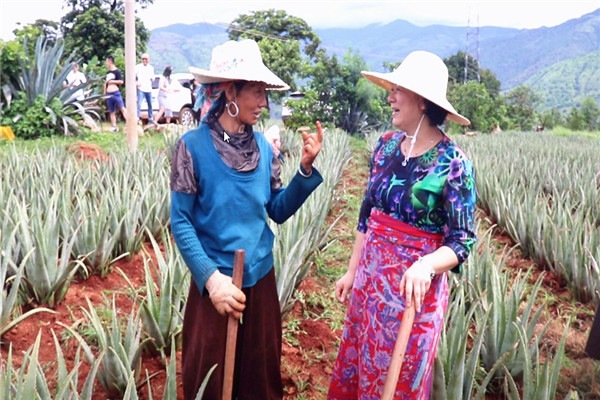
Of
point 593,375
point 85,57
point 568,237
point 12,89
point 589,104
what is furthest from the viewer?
point 589,104

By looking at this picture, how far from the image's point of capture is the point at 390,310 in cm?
161

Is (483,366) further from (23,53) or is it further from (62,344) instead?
(23,53)

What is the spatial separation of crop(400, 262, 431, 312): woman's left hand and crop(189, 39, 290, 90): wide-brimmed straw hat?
0.65 meters

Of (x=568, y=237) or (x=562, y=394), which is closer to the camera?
(x=562, y=394)

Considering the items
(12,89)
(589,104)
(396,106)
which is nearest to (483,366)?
(396,106)

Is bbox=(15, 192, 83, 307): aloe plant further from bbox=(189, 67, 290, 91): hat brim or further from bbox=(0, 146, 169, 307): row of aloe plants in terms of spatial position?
bbox=(189, 67, 290, 91): hat brim

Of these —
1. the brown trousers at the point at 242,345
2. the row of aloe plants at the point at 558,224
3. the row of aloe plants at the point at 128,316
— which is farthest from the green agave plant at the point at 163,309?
the row of aloe plants at the point at 558,224

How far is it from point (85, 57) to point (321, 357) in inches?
719

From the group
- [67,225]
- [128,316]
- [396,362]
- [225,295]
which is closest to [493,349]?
[396,362]

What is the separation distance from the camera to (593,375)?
2299 millimetres

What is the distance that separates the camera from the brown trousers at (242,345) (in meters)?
1.63

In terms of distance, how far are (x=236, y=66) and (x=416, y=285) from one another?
30.1 inches

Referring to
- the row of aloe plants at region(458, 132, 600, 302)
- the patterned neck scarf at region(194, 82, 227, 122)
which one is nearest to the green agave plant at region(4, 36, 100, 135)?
the row of aloe plants at region(458, 132, 600, 302)

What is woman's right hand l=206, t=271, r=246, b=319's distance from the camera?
1.43 m
